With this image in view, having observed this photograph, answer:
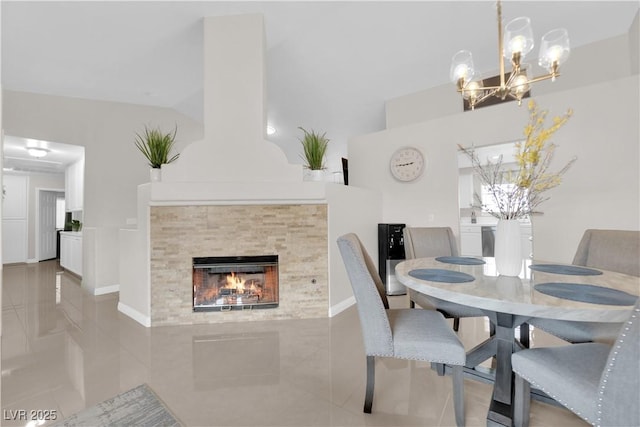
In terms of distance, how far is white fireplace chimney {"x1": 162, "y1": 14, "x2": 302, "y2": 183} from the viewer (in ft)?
9.82

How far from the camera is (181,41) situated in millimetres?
3340

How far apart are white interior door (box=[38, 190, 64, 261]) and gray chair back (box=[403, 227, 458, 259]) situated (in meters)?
9.03

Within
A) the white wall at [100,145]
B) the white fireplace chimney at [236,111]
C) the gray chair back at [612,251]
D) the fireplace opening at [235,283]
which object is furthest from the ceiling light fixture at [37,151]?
the gray chair back at [612,251]

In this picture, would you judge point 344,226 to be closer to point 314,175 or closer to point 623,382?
point 314,175

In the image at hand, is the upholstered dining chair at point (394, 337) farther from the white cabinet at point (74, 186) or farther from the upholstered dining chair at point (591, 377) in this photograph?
the white cabinet at point (74, 186)

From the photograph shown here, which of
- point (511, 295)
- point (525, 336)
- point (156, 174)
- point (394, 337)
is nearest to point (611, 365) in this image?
point (511, 295)

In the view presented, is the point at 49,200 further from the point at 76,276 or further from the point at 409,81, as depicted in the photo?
the point at 409,81

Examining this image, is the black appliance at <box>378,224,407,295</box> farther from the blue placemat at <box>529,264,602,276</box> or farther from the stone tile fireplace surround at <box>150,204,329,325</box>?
A: the blue placemat at <box>529,264,602,276</box>

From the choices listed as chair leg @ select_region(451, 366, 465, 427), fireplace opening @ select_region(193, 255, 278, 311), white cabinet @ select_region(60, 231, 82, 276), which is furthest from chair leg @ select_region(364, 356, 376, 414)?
white cabinet @ select_region(60, 231, 82, 276)

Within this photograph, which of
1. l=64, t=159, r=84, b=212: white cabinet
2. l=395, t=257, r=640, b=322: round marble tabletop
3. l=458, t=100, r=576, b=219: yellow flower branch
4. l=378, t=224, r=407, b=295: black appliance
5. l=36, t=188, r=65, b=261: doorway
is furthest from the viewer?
l=36, t=188, r=65, b=261: doorway

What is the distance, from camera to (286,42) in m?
3.64

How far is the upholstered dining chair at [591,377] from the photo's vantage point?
89 centimetres

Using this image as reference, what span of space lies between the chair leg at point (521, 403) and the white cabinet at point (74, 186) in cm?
644

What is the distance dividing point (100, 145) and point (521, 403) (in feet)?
19.4
